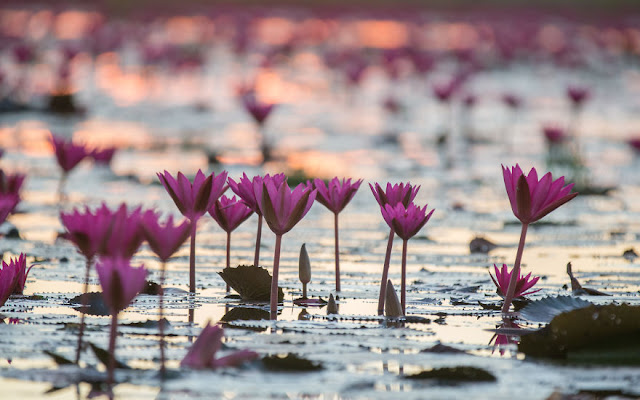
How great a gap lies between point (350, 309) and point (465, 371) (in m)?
0.81

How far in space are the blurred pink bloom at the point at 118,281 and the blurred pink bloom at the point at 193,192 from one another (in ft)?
2.06

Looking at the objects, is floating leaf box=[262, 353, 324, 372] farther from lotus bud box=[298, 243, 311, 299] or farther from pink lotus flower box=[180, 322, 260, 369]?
lotus bud box=[298, 243, 311, 299]

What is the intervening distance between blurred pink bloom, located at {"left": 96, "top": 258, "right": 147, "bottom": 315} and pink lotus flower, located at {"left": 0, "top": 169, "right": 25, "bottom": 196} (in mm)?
1895

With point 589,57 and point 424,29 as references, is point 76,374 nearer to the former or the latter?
point 589,57

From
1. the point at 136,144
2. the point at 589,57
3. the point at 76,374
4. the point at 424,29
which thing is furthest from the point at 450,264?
the point at 424,29

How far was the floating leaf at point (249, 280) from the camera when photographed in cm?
310

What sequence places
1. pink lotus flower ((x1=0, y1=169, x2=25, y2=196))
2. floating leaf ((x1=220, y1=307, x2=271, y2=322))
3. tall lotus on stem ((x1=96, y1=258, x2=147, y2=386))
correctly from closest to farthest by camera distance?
tall lotus on stem ((x1=96, y1=258, x2=147, y2=386)), floating leaf ((x1=220, y1=307, x2=271, y2=322)), pink lotus flower ((x1=0, y1=169, x2=25, y2=196))

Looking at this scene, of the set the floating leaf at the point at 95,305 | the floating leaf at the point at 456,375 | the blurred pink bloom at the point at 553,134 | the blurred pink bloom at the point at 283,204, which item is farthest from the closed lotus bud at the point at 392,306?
the blurred pink bloom at the point at 553,134

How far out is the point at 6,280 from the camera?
106 inches

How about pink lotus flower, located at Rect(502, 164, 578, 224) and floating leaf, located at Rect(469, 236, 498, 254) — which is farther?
floating leaf, located at Rect(469, 236, 498, 254)

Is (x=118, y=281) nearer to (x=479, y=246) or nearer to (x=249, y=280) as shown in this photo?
(x=249, y=280)

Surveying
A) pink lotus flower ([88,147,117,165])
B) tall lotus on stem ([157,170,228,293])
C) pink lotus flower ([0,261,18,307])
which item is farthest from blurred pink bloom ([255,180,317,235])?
pink lotus flower ([88,147,117,165])

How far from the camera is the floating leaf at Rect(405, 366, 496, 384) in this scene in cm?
231

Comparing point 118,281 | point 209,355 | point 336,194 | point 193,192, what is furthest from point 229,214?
point 118,281
